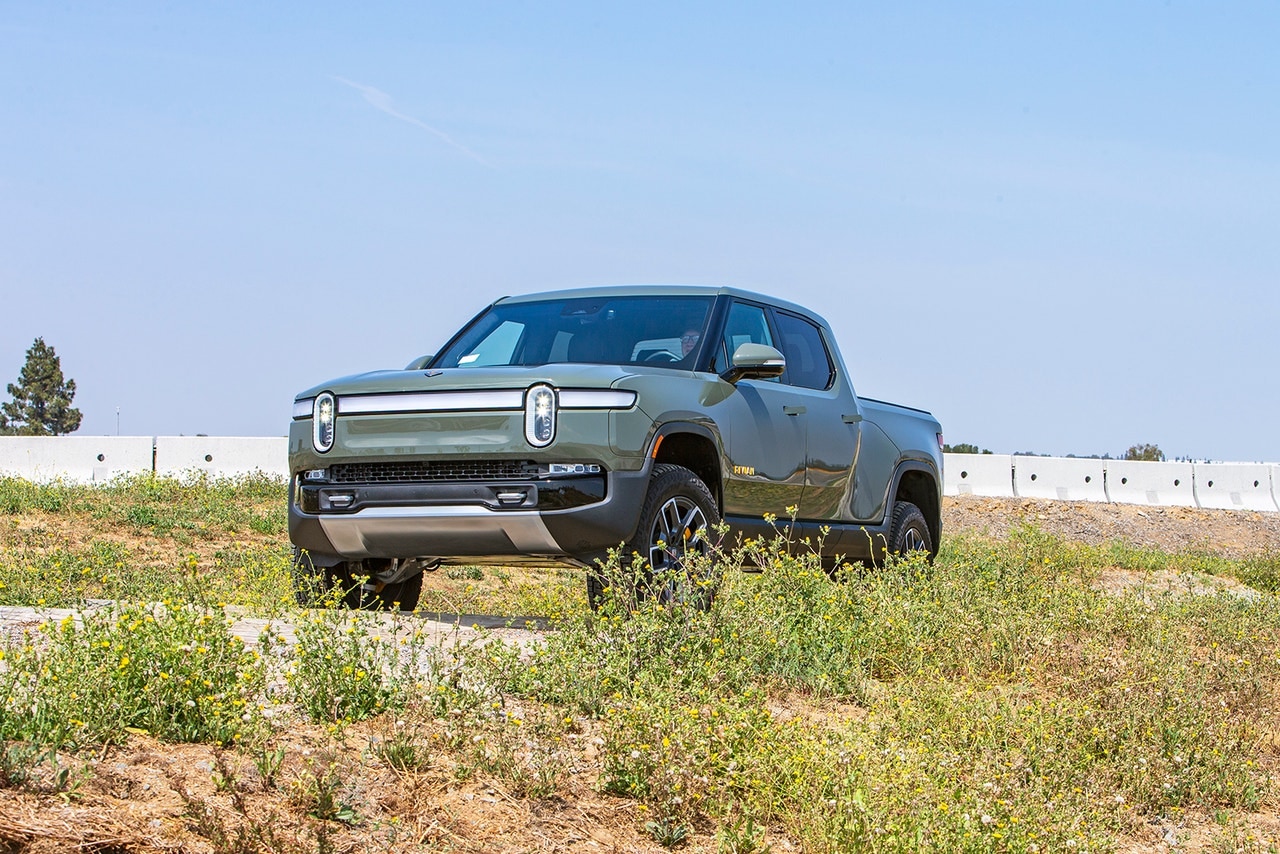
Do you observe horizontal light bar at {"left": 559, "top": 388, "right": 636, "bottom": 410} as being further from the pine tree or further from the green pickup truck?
the pine tree

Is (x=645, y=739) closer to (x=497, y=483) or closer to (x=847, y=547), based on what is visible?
(x=497, y=483)

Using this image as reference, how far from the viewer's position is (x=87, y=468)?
22.3 metres

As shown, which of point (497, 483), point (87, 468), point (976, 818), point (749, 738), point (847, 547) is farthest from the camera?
point (87, 468)

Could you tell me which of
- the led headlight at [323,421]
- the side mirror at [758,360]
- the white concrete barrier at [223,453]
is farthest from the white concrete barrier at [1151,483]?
the led headlight at [323,421]

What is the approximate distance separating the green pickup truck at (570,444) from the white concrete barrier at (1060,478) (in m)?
19.1

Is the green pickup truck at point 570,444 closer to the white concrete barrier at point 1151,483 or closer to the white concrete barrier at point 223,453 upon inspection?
the white concrete barrier at point 223,453

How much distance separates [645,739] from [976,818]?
1174 millimetres

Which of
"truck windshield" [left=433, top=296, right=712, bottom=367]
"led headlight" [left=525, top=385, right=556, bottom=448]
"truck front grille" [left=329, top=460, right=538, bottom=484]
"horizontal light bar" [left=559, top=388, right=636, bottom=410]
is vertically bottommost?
"truck front grille" [left=329, top=460, right=538, bottom=484]

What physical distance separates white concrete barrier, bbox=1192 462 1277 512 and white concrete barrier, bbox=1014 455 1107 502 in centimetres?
241

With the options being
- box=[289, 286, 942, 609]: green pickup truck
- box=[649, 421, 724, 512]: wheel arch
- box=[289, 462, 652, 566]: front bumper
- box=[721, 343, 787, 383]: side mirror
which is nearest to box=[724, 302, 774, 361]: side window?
box=[289, 286, 942, 609]: green pickup truck

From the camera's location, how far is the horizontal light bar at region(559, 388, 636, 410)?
23.5ft

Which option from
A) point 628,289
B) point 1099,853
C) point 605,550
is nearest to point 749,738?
point 1099,853

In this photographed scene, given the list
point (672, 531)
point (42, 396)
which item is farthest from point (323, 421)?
point (42, 396)

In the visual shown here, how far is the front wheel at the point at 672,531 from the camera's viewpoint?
7.21 metres
